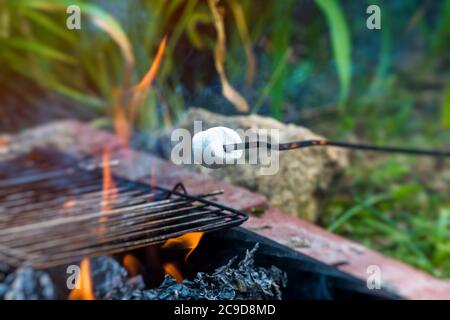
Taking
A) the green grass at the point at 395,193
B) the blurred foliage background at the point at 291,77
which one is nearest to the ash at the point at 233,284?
the blurred foliage background at the point at 291,77

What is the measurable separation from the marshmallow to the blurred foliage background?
0.13m

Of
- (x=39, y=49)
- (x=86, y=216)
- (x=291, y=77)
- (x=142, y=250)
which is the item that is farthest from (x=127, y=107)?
(x=142, y=250)

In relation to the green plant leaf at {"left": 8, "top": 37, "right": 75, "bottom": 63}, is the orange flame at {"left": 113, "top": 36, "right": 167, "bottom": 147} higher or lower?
lower

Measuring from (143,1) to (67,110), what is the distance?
72 cm

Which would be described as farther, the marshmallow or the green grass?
the green grass

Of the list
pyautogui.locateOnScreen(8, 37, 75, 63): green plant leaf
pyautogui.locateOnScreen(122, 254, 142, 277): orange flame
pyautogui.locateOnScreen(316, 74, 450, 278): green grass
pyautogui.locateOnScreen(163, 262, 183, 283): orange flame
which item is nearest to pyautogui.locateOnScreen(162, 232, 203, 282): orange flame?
pyautogui.locateOnScreen(163, 262, 183, 283): orange flame

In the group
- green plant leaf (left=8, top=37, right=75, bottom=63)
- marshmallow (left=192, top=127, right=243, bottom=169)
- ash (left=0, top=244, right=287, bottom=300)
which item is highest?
green plant leaf (left=8, top=37, right=75, bottom=63)

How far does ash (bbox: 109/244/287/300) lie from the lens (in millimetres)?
976

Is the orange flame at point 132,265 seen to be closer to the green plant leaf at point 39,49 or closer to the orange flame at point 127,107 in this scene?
the orange flame at point 127,107

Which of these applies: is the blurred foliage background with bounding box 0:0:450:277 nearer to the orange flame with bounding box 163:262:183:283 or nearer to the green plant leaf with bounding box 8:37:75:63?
the green plant leaf with bounding box 8:37:75:63

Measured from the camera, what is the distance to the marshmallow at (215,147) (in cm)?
99

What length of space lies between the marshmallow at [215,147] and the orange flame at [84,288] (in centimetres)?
33
